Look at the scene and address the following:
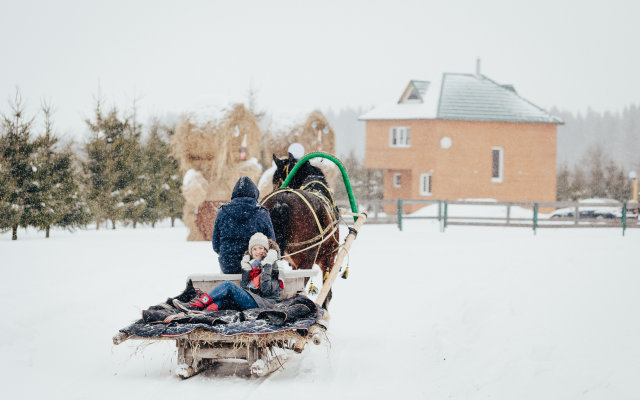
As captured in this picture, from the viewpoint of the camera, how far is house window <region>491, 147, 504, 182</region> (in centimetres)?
3769

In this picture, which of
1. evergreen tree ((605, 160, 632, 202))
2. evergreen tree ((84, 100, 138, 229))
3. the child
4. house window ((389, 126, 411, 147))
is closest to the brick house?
house window ((389, 126, 411, 147))

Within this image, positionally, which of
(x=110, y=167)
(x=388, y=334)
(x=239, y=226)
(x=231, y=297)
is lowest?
(x=388, y=334)

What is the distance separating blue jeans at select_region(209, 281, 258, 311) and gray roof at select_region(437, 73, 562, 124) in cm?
3197

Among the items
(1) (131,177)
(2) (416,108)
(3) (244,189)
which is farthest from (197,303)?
(2) (416,108)

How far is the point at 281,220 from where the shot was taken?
7.79 meters

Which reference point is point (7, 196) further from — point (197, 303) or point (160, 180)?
point (197, 303)

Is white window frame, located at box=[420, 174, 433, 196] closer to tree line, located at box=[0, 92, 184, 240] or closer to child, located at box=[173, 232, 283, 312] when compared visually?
tree line, located at box=[0, 92, 184, 240]

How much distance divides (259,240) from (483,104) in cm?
3352

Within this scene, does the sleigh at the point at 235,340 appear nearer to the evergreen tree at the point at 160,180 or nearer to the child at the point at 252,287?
the child at the point at 252,287

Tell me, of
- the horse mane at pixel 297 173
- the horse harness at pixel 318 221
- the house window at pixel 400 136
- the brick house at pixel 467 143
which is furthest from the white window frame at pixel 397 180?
the horse harness at pixel 318 221

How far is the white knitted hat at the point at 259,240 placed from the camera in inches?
253

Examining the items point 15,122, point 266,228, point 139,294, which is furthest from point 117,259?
point 266,228

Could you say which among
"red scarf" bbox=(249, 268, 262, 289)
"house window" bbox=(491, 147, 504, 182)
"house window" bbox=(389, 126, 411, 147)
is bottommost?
"red scarf" bbox=(249, 268, 262, 289)

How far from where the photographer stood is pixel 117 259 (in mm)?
13641
